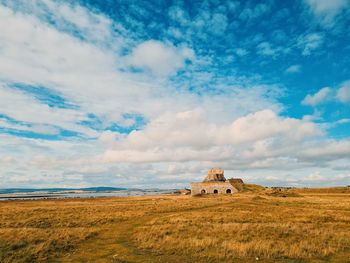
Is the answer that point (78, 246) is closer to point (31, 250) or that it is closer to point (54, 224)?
point (31, 250)

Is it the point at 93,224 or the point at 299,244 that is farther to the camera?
the point at 93,224

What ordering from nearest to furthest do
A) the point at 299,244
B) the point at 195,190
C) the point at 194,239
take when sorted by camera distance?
the point at 299,244, the point at 194,239, the point at 195,190

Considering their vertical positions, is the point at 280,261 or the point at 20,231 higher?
the point at 20,231

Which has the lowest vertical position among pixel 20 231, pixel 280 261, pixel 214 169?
pixel 280 261

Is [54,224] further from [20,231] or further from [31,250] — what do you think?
[31,250]

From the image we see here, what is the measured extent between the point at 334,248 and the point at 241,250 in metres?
5.35

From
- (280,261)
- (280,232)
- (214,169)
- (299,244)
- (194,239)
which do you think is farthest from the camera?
(214,169)

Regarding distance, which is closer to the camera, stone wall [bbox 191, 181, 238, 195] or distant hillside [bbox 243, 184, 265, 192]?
stone wall [bbox 191, 181, 238, 195]

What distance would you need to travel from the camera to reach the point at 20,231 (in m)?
22.7

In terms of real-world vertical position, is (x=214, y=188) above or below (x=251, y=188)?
below

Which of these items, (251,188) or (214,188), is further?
(251,188)

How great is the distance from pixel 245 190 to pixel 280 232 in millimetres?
78715

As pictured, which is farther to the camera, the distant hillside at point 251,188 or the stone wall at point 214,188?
the distant hillside at point 251,188

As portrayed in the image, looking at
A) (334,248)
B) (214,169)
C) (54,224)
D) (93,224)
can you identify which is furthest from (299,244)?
(214,169)
